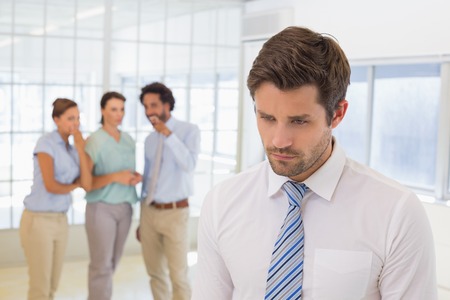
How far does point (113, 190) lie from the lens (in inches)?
166

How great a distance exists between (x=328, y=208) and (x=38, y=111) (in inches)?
191

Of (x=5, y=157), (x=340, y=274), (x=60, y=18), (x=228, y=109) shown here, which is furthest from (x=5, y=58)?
(x=340, y=274)

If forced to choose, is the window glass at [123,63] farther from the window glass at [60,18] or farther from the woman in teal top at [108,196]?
the woman in teal top at [108,196]

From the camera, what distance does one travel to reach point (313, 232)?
4.86ft

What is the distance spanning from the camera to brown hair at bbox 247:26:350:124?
1.32m

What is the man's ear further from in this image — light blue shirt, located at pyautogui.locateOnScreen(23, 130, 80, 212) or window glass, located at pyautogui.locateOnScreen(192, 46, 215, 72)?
window glass, located at pyautogui.locateOnScreen(192, 46, 215, 72)

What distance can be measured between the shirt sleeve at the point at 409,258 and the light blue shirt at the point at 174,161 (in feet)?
9.70

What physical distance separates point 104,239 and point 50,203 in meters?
0.41

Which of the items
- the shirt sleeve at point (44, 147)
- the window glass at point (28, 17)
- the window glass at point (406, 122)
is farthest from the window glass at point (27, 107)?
the window glass at point (406, 122)

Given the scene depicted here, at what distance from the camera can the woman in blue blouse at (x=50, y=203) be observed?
3949 millimetres

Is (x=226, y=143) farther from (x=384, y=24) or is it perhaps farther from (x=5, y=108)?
(x=384, y=24)

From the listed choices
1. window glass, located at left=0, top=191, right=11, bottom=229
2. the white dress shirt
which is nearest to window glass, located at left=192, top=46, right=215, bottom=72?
window glass, located at left=0, top=191, right=11, bottom=229

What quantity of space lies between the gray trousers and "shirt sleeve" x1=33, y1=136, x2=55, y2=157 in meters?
0.43

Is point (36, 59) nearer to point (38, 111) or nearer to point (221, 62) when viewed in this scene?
point (38, 111)
